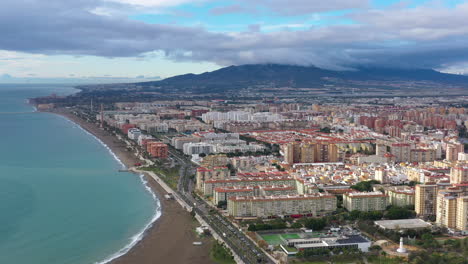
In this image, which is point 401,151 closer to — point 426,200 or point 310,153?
point 310,153

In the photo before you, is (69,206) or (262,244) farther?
(69,206)

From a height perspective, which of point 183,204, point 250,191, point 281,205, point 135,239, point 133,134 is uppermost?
point 133,134

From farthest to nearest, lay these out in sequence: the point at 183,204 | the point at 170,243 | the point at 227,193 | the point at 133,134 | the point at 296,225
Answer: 1. the point at 133,134
2. the point at 183,204
3. the point at 227,193
4. the point at 296,225
5. the point at 170,243

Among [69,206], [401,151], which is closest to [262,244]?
[69,206]

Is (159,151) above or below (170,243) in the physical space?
above

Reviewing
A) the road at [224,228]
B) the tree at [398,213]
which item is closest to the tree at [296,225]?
the road at [224,228]

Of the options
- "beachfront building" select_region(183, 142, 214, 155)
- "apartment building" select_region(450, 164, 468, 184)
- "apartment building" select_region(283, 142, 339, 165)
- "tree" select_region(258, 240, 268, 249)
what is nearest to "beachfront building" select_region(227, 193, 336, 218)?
"tree" select_region(258, 240, 268, 249)

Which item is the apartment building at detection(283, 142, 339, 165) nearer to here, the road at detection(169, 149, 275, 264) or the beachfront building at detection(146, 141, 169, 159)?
the road at detection(169, 149, 275, 264)
